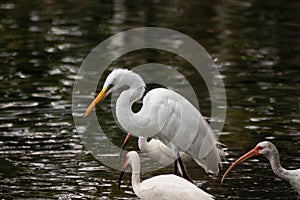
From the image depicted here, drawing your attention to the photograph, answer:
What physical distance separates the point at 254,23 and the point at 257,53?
3971 millimetres

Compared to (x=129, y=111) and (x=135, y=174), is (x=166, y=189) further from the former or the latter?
(x=129, y=111)

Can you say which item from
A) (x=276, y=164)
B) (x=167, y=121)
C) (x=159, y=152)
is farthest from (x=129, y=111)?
(x=276, y=164)

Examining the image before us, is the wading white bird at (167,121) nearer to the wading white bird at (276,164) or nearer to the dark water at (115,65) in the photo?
the dark water at (115,65)

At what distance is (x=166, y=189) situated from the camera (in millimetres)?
8578

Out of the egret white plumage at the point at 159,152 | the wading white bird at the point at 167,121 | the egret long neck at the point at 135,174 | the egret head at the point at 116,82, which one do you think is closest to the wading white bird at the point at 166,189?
the egret long neck at the point at 135,174

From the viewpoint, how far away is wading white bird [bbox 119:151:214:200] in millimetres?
8375

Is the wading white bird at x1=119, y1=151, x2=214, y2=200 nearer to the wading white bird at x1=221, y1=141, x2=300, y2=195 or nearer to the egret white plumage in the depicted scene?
the wading white bird at x1=221, y1=141, x2=300, y2=195

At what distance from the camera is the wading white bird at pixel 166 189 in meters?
8.38

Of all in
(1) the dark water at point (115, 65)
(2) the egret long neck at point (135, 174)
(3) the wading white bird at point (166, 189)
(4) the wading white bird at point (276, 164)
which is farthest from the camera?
(1) the dark water at point (115, 65)

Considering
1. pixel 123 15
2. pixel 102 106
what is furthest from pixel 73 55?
pixel 123 15

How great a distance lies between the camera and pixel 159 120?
10352 mm

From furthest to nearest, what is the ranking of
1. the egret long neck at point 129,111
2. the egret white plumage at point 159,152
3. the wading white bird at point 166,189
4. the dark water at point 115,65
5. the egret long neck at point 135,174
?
1. the egret white plumage at point 159,152
2. the dark water at point 115,65
3. the egret long neck at point 129,111
4. the egret long neck at point 135,174
5. the wading white bird at point 166,189

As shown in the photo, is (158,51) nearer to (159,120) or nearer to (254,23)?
(254,23)

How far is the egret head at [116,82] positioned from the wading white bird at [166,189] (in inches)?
41.1
